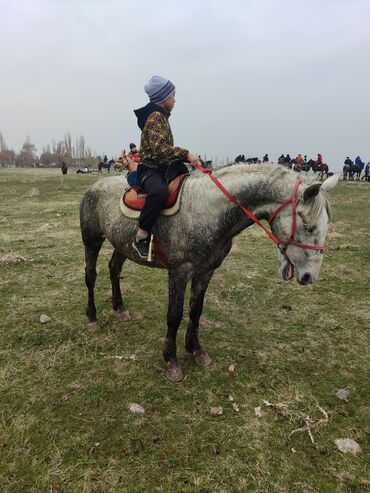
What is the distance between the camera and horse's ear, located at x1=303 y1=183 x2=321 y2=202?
10.4ft

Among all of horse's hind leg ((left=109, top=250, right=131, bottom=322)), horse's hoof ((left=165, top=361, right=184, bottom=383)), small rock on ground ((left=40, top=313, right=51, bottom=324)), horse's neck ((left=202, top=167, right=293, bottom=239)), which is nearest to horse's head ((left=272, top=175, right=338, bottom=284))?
horse's neck ((left=202, top=167, right=293, bottom=239))

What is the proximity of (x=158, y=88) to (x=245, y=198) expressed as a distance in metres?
1.68

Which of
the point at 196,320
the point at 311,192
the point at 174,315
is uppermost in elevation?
the point at 311,192

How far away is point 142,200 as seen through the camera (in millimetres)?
4477

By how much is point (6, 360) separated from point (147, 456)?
260 cm

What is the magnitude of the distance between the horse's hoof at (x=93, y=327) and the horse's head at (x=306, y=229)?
3358 mm

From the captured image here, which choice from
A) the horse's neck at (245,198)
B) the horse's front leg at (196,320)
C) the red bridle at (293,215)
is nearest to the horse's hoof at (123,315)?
the horse's front leg at (196,320)

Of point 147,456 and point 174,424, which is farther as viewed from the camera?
point 174,424

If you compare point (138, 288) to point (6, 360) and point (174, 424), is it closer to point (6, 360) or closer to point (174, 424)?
point (6, 360)

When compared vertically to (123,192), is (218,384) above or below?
below

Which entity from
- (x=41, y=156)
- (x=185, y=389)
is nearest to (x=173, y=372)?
(x=185, y=389)

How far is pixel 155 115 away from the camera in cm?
401

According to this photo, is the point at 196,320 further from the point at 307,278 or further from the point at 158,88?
the point at 158,88

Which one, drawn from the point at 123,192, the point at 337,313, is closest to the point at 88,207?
the point at 123,192
